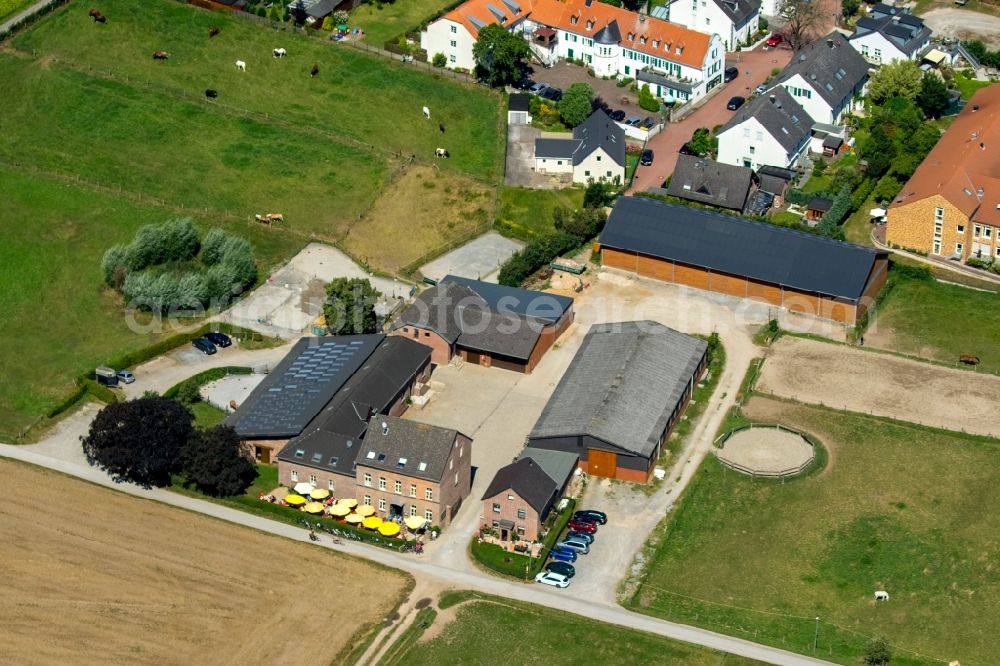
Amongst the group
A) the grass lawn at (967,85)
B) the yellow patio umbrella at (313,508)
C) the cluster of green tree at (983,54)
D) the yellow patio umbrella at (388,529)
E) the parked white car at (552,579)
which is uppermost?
the cluster of green tree at (983,54)

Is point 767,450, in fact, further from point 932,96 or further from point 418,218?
point 932,96

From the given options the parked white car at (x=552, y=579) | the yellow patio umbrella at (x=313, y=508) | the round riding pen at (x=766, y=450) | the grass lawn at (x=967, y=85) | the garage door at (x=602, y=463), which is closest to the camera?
the parked white car at (x=552, y=579)

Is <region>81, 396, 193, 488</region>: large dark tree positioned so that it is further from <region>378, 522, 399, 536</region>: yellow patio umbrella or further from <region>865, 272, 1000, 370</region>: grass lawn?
<region>865, 272, 1000, 370</region>: grass lawn

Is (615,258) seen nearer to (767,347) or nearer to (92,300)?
(767,347)

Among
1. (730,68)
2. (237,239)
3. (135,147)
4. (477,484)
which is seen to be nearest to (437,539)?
(477,484)

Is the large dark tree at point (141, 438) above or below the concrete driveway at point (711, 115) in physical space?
below

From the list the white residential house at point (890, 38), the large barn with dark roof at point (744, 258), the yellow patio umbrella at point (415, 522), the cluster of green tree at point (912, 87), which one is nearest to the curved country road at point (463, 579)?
the yellow patio umbrella at point (415, 522)

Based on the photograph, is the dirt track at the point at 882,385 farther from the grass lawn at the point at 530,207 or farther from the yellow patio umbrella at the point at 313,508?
the yellow patio umbrella at the point at 313,508
